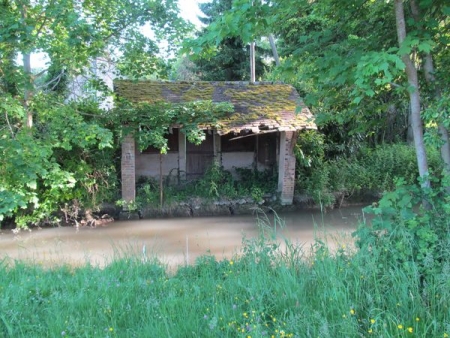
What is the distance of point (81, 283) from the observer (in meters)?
4.35

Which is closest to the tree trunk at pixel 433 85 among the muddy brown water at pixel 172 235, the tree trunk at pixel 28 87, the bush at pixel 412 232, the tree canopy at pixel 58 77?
the bush at pixel 412 232

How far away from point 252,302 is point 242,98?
1098 cm

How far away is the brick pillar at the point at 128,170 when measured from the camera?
11945mm

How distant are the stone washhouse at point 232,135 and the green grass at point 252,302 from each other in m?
7.87

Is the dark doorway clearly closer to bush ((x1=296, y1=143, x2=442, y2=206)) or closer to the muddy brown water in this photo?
the muddy brown water

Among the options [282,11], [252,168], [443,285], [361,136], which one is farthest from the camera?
[361,136]

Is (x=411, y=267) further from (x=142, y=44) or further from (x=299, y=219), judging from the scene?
(x=299, y=219)

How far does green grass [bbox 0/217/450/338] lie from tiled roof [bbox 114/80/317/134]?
7961 mm

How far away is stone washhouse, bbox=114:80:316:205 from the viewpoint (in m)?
12.1

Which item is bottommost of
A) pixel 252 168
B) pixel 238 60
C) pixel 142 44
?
pixel 252 168

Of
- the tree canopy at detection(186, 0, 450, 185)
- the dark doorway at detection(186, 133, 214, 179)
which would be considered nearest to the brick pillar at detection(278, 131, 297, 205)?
the dark doorway at detection(186, 133, 214, 179)

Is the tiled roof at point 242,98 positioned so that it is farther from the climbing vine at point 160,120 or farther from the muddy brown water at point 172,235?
the muddy brown water at point 172,235

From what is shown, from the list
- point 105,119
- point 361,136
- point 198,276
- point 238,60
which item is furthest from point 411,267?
point 238,60

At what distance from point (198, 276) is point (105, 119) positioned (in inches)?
291
